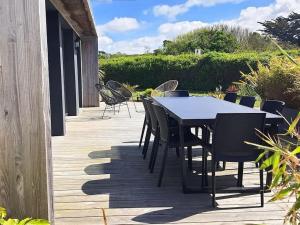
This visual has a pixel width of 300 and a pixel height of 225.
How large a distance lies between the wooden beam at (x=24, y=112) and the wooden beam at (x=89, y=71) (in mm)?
10161

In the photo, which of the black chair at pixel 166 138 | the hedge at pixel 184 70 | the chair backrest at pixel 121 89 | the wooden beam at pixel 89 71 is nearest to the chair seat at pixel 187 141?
the black chair at pixel 166 138

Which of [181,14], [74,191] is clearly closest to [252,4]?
[181,14]

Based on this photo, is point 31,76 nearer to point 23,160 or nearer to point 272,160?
point 23,160

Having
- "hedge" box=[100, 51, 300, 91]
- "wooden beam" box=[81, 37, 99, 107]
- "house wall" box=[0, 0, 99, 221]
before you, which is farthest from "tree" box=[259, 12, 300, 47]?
"house wall" box=[0, 0, 99, 221]

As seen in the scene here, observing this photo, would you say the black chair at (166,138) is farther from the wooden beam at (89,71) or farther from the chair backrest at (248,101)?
the wooden beam at (89,71)

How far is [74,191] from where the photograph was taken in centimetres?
380

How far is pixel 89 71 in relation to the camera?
12.2 meters

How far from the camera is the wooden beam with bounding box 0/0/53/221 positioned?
2.00 m

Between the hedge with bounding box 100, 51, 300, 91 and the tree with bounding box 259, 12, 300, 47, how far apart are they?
686 inches

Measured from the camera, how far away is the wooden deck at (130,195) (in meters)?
3.12

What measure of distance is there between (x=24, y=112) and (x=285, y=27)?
3548cm

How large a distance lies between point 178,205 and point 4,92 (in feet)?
6.27

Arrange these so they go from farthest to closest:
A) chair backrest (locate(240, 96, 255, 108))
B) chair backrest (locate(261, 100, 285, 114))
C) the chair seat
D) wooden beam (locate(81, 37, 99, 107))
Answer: wooden beam (locate(81, 37, 99, 107)), chair backrest (locate(240, 96, 255, 108)), chair backrest (locate(261, 100, 285, 114)), the chair seat

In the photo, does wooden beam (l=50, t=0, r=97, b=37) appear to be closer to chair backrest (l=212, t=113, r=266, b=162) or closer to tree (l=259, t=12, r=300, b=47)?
chair backrest (l=212, t=113, r=266, b=162)
